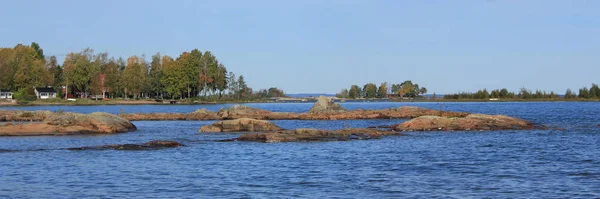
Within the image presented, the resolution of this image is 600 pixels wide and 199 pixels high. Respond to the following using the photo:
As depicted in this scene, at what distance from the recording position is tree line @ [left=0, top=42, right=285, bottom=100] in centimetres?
16400

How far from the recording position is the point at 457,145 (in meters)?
42.4

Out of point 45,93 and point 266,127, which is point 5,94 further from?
point 266,127

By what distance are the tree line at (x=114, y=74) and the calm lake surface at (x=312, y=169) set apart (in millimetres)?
122861

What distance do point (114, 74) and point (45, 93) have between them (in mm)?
17261

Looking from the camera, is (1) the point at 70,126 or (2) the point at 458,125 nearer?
(1) the point at 70,126

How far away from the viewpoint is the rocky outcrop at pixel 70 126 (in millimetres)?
51775

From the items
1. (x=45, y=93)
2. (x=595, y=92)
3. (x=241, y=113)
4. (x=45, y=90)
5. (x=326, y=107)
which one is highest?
(x=45, y=90)

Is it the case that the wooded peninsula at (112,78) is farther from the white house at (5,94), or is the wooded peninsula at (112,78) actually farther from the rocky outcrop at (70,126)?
the rocky outcrop at (70,126)

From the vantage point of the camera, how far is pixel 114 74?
17162 cm

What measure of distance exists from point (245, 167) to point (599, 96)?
577 ft

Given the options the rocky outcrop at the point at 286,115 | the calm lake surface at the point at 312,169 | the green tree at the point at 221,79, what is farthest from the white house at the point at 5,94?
the calm lake surface at the point at 312,169

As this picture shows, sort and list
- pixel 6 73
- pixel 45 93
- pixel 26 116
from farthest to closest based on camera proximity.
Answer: pixel 45 93, pixel 6 73, pixel 26 116

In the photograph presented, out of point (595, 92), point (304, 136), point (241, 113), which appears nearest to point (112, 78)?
point (241, 113)

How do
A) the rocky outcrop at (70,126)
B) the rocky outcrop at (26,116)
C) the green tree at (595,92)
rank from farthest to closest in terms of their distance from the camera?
the green tree at (595,92) < the rocky outcrop at (26,116) < the rocky outcrop at (70,126)
